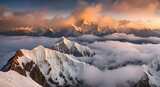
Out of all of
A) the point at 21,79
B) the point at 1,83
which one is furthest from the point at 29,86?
the point at 1,83

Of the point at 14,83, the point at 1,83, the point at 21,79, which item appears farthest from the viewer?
the point at 21,79

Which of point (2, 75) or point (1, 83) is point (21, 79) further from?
point (1, 83)

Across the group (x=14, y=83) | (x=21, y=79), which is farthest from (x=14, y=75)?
(x=14, y=83)

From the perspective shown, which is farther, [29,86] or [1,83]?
[29,86]

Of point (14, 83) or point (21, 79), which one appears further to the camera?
point (21, 79)

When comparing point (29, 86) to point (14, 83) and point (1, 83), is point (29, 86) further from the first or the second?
point (1, 83)

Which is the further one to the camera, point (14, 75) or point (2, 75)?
point (14, 75)

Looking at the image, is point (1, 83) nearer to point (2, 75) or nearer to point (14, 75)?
point (2, 75)

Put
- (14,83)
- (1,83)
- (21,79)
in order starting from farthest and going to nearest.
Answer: (21,79), (14,83), (1,83)

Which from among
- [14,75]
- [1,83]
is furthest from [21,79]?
[1,83]
